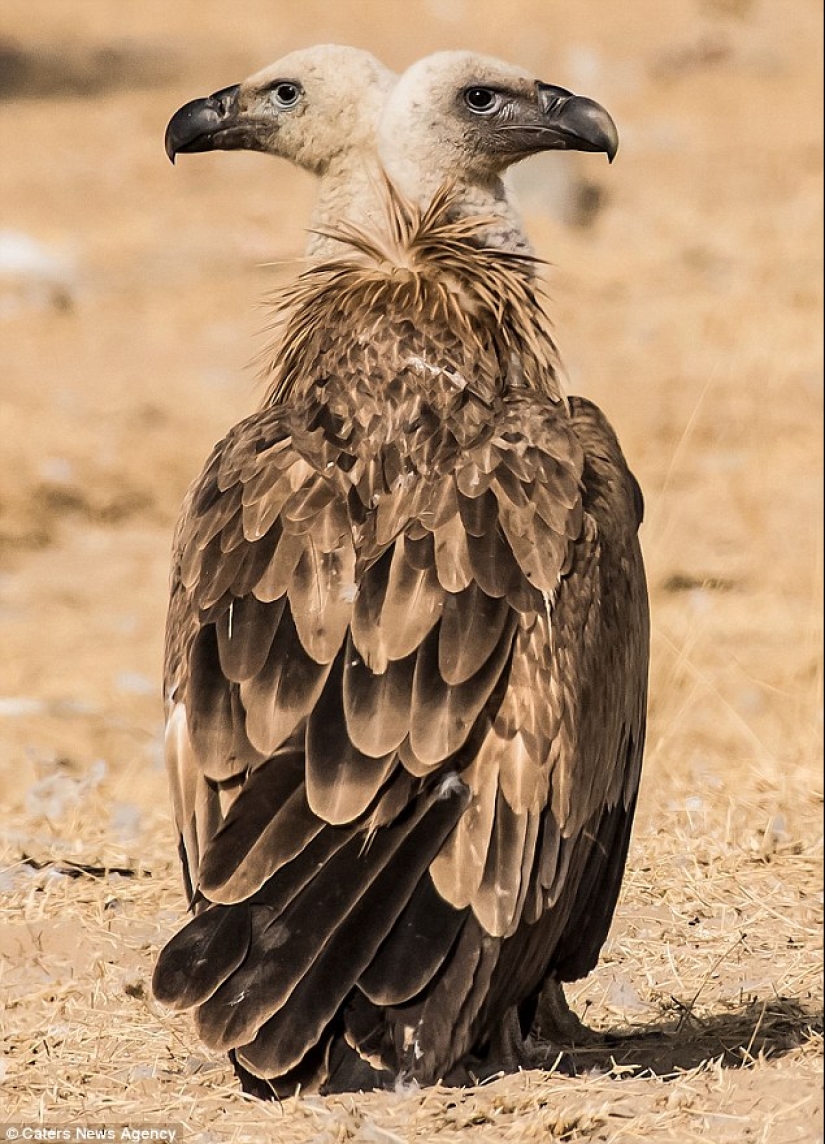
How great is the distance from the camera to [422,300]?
180 inches

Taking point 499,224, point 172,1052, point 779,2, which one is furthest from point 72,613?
point 779,2

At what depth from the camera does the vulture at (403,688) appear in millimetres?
3539

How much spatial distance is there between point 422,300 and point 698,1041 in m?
1.78

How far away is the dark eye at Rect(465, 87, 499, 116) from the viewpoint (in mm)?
5758

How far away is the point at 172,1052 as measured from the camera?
4.24m

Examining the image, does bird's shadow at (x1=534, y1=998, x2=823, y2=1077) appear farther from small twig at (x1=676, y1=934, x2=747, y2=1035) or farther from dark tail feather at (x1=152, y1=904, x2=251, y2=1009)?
dark tail feather at (x1=152, y1=904, x2=251, y2=1009)

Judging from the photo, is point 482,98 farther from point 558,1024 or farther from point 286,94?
point 558,1024

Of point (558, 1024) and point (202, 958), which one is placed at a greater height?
point (202, 958)

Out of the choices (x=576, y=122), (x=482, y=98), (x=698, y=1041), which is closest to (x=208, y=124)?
(x=482, y=98)

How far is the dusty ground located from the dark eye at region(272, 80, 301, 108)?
28.1 inches

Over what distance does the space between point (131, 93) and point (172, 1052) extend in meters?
18.5

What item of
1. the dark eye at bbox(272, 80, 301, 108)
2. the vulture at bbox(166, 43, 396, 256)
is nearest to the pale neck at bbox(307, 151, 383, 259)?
the vulture at bbox(166, 43, 396, 256)

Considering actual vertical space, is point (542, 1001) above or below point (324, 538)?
below

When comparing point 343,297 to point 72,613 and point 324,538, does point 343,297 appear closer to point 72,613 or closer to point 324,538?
point 324,538
